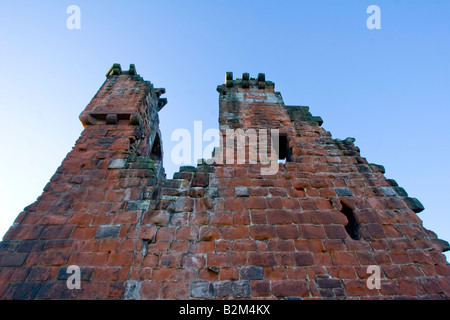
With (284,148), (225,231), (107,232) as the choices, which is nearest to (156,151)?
(284,148)

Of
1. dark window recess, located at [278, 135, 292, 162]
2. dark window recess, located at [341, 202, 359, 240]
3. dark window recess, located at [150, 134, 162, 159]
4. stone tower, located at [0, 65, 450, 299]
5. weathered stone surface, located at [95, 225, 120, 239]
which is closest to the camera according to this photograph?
stone tower, located at [0, 65, 450, 299]

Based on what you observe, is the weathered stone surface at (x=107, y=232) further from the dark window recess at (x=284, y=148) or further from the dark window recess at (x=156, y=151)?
the dark window recess at (x=156, y=151)

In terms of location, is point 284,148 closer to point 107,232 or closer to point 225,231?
point 225,231

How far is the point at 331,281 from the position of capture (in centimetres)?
308

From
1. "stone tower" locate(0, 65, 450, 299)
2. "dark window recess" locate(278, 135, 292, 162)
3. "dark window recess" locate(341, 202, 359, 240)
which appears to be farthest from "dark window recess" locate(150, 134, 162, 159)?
"dark window recess" locate(341, 202, 359, 240)

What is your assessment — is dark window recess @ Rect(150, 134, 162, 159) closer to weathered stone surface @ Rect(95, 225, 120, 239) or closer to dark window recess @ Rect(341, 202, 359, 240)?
weathered stone surface @ Rect(95, 225, 120, 239)

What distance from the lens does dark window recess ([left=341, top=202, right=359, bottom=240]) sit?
3.80 meters

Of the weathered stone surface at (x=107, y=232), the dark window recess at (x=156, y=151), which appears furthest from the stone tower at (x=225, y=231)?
the dark window recess at (x=156, y=151)

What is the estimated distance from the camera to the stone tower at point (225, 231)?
3035mm

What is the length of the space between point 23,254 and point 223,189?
297cm

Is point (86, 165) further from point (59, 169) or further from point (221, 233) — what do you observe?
point (221, 233)

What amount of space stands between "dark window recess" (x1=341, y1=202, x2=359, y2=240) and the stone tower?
0.03 metres

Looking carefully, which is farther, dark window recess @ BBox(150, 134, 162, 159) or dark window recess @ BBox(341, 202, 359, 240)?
dark window recess @ BBox(150, 134, 162, 159)

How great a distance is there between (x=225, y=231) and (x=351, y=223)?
2138mm
